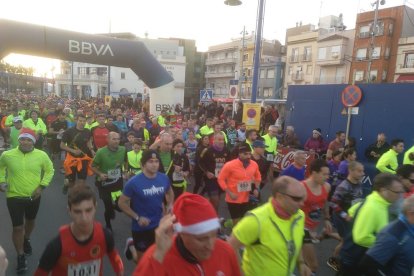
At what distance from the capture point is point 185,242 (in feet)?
6.28

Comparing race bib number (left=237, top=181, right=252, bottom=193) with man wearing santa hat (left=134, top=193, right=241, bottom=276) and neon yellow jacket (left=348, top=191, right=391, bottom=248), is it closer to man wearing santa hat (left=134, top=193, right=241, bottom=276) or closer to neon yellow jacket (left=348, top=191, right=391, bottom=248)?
neon yellow jacket (left=348, top=191, right=391, bottom=248)

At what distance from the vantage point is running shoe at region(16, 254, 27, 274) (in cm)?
444

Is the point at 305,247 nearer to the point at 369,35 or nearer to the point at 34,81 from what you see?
the point at 369,35

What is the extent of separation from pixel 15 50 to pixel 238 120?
344 inches

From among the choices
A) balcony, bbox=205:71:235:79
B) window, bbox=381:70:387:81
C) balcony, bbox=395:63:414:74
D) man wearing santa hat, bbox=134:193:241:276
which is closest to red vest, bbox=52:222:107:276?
man wearing santa hat, bbox=134:193:241:276

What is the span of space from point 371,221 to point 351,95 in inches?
325

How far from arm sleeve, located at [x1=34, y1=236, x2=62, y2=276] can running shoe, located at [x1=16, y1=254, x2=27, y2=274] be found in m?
2.16

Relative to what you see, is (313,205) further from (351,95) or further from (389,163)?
(351,95)

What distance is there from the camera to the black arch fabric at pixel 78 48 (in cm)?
1021

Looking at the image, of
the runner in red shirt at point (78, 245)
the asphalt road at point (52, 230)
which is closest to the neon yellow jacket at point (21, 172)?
the asphalt road at point (52, 230)

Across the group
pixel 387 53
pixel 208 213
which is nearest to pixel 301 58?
pixel 387 53

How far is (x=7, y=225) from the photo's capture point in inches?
238

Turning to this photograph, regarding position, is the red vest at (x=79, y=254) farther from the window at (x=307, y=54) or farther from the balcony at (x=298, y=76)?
the window at (x=307, y=54)

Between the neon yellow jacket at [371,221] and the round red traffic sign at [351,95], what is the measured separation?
7.86 metres
